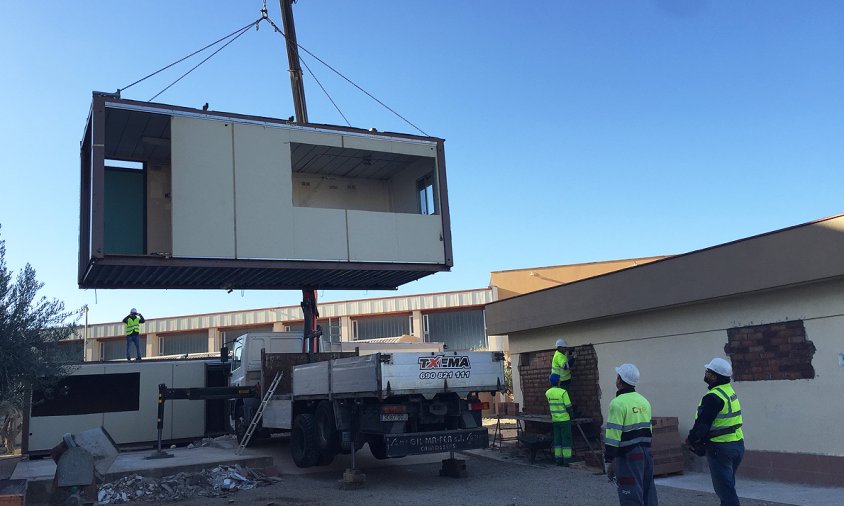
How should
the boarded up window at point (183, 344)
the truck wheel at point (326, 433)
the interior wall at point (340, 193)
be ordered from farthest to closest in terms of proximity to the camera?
the boarded up window at point (183, 344) < the interior wall at point (340, 193) < the truck wheel at point (326, 433)

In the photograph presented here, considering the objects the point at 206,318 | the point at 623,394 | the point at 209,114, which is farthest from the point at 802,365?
the point at 206,318

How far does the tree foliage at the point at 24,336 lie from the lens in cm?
931

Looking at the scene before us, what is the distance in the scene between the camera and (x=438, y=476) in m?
12.3

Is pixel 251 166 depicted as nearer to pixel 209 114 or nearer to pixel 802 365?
pixel 209 114

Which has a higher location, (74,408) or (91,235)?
(91,235)

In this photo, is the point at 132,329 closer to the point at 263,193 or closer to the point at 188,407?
the point at 188,407

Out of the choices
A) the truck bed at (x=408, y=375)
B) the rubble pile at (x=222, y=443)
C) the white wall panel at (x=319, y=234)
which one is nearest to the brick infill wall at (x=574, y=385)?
the truck bed at (x=408, y=375)

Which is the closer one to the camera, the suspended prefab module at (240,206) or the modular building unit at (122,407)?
the suspended prefab module at (240,206)

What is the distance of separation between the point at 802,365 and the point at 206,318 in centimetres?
3567

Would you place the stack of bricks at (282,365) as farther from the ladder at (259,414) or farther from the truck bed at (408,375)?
the truck bed at (408,375)

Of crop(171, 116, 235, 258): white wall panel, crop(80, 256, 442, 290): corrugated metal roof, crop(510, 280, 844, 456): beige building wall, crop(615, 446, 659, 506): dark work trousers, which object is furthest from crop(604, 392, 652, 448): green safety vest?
crop(171, 116, 235, 258): white wall panel

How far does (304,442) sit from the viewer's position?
12570 millimetres

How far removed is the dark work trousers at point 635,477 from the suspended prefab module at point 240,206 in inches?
348

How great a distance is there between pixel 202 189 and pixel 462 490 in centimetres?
701
